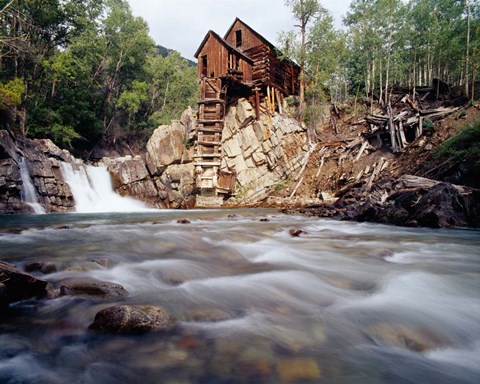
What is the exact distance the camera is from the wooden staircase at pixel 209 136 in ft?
66.7

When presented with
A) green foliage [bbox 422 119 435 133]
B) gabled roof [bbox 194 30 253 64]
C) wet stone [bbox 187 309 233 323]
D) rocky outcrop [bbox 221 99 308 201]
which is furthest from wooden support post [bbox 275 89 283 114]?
wet stone [bbox 187 309 233 323]

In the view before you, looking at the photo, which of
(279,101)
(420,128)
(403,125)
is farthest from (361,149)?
(279,101)

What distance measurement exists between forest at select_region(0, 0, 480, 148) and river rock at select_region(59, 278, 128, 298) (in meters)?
18.3

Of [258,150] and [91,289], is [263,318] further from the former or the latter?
[258,150]

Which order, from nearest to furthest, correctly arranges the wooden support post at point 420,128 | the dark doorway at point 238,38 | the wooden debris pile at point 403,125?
1. the wooden support post at point 420,128
2. the wooden debris pile at point 403,125
3. the dark doorway at point 238,38

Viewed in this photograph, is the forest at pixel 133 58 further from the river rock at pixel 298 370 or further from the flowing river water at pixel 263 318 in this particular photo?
the river rock at pixel 298 370

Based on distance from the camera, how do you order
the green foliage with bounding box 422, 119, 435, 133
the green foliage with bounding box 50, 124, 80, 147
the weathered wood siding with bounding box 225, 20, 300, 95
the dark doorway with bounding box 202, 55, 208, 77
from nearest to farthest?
the green foliage with bounding box 422, 119, 435, 133 → the green foliage with bounding box 50, 124, 80, 147 → the dark doorway with bounding box 202, 55, 208, 77 → the weathered wood siding with bounding box 225, 20, 300, 95

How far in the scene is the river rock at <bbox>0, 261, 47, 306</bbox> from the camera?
2715mm

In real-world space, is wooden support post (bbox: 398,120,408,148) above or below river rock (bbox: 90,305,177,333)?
above

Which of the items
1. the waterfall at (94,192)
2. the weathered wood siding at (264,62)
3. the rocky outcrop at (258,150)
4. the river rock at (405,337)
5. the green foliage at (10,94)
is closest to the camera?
the river rock at (405,337)

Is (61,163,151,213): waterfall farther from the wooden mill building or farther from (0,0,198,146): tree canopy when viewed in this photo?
the wooden mill building

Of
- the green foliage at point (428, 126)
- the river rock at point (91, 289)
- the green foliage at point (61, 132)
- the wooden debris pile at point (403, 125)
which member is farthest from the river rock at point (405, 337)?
the green foliage at point (61, 132)

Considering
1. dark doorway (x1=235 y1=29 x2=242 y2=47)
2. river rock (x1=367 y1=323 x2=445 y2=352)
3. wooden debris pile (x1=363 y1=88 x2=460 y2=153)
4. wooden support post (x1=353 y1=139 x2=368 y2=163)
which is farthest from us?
dark doorway (x1=235 y1=29 x2=242 y2=47)

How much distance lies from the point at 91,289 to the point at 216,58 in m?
23.1
